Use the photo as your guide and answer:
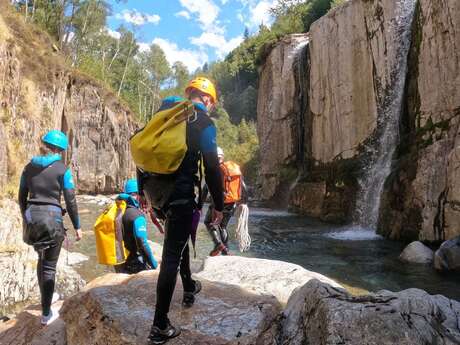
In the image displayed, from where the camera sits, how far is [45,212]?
13.5 feet

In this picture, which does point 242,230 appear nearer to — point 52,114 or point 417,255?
point 417,255

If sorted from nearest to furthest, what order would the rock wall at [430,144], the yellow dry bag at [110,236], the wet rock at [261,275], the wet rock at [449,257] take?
the wet rock at [261,275] < the yellow dry bag at [110,236] < the wet rock at [449,257] < the rock wall at [430,144]

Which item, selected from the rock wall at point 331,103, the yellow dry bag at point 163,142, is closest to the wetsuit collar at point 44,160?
the yellow dry bag at point 163,142

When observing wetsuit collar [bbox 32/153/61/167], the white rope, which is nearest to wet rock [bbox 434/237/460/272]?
the white rope

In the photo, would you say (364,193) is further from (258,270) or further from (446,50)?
(258,270)

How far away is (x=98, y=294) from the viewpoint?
143 inches

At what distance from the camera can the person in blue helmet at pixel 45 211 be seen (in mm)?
4066

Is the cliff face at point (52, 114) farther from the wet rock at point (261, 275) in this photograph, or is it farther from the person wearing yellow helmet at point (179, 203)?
the person wearing yellow helmet at point (179, 203)

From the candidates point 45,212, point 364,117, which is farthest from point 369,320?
point 364,117

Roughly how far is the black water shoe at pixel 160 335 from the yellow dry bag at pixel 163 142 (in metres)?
1.09

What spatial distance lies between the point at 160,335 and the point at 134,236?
7.14 ft

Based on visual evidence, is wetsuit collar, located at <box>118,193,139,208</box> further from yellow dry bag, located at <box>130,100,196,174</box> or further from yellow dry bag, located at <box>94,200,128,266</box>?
yellow dry bag, located at <box>130,100,196,174</box>

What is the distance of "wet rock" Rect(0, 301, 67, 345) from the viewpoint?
3943 mm

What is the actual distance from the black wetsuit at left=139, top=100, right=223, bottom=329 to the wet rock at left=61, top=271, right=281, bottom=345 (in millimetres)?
371
